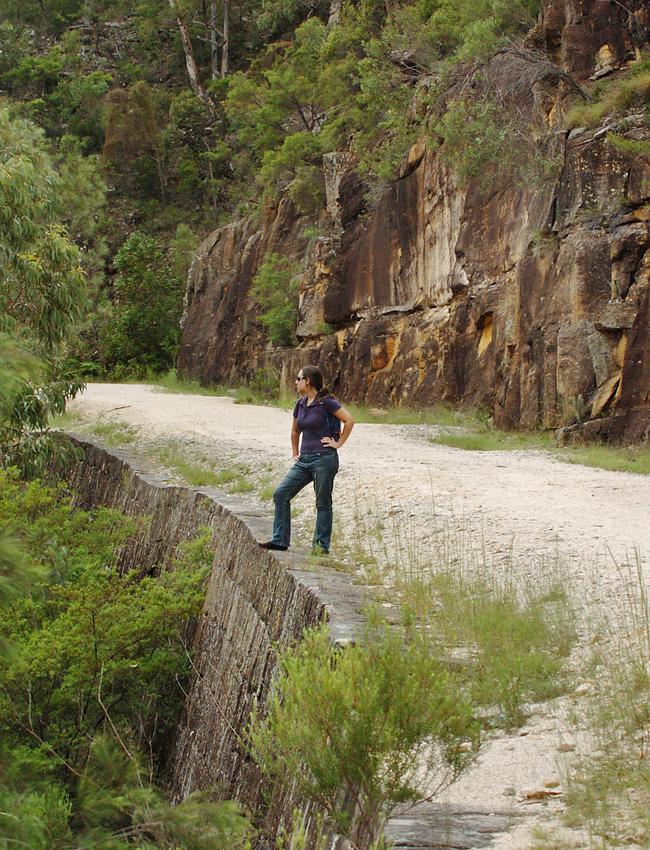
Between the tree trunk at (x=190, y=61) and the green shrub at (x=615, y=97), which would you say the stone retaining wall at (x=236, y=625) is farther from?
the tree trunk at (x=190, y=61)

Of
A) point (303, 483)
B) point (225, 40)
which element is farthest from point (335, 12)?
point (303, 483)

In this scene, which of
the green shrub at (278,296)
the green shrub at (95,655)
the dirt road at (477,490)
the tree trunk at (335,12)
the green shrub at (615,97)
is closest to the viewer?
the green shrub at (95,655)

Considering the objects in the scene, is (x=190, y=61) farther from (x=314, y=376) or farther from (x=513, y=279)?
(x=314, y=376)

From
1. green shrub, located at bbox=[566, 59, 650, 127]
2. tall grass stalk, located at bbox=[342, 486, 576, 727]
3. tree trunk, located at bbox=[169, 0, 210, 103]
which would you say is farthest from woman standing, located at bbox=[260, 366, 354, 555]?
A: tree trunk, located at bbox=[169, 0, 210, 103]

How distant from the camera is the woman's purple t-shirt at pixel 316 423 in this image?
8430mm

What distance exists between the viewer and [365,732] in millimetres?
4254

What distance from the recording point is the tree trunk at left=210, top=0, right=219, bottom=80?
5534 centimetres

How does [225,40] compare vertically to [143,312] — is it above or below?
above

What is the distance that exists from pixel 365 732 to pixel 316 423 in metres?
4.35

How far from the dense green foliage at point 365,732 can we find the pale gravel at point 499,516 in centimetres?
33

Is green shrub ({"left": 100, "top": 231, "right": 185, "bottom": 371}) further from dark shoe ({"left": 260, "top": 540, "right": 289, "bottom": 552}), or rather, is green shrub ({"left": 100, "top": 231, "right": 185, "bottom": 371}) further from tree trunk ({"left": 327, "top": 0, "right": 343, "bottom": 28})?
dark shoe ({"left": 260, "top": 540, "right": 289, "bottom": 552})

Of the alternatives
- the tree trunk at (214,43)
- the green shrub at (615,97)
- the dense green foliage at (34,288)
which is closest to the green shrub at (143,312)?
A: the tree trunk at (214,43)

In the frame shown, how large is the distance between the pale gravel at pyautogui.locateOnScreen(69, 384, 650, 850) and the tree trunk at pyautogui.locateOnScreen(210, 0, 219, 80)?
41295 millimetres

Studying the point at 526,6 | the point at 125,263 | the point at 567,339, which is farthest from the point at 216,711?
the point at 125,263
